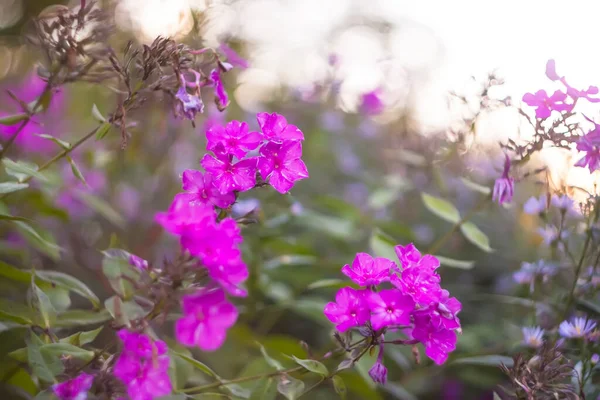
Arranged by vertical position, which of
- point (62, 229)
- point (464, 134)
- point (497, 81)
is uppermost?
point (497, 81)

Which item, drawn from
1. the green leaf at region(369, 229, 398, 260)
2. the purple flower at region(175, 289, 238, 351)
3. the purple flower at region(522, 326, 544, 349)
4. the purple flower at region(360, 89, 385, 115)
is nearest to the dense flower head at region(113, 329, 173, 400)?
the purple flower at region(175, 289, 238, 351)

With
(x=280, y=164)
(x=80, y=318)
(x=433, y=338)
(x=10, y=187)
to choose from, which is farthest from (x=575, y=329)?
(x=10, y=187)

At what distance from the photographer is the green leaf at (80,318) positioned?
89cm

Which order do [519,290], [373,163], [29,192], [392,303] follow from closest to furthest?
[392,303]
[29,192]
[519,290]
[373,163]

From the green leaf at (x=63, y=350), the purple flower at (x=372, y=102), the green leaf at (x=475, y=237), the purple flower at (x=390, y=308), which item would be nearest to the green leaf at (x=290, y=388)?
the purple flower at (x=390, y=308)

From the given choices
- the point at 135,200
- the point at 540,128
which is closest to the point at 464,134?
the point at 540,128

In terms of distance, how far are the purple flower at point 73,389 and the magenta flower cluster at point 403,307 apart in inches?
12.6

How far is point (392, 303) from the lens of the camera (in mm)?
723

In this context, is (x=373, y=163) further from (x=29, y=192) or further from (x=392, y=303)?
(x=392, y=303)

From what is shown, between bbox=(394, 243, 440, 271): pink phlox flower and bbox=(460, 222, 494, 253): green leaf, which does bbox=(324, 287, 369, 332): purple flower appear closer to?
bbox=(394, 243, 440, 271): pink phlox flower

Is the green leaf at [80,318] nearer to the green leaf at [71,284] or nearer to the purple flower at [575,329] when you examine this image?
the green leaf at [71,284]

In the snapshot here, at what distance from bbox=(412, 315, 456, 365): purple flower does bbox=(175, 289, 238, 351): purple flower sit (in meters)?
0.25

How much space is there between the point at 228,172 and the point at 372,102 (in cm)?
121

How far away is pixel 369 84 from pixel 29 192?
1.16 metres
